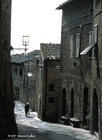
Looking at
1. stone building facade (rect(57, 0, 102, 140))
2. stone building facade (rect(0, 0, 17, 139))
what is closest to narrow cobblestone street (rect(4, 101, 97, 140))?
stone building facade (rect(0, 0, 17, 139))

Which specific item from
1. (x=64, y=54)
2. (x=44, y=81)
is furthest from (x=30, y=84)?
(x=64, y=54)

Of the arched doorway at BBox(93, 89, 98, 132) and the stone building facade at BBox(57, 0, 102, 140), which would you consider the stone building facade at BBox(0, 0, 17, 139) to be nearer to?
the stone building facade at BBox(57, 0, 102, 140)

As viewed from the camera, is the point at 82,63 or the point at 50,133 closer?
the point at 50,133

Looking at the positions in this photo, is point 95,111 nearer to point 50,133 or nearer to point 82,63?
point 50,133

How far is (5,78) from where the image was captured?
1470cm

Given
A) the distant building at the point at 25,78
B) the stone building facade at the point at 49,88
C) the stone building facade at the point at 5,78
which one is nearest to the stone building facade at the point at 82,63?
the stone building facade at the point at 49,88

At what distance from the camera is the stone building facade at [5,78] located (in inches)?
546

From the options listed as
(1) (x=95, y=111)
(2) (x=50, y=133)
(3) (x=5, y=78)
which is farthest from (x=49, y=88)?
(3) (x=5, y=78)

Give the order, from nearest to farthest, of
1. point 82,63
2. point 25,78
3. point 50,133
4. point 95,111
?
1. point 50,133
2. point 95,111
3. point 82,63
4. point 25,78

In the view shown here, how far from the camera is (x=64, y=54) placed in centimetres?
2447

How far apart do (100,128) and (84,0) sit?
372 inches

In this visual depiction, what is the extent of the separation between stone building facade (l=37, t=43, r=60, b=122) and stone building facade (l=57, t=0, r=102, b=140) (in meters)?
2.84

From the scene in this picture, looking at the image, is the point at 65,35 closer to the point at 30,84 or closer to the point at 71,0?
the point at 71,0

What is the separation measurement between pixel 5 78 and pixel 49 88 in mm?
13466
